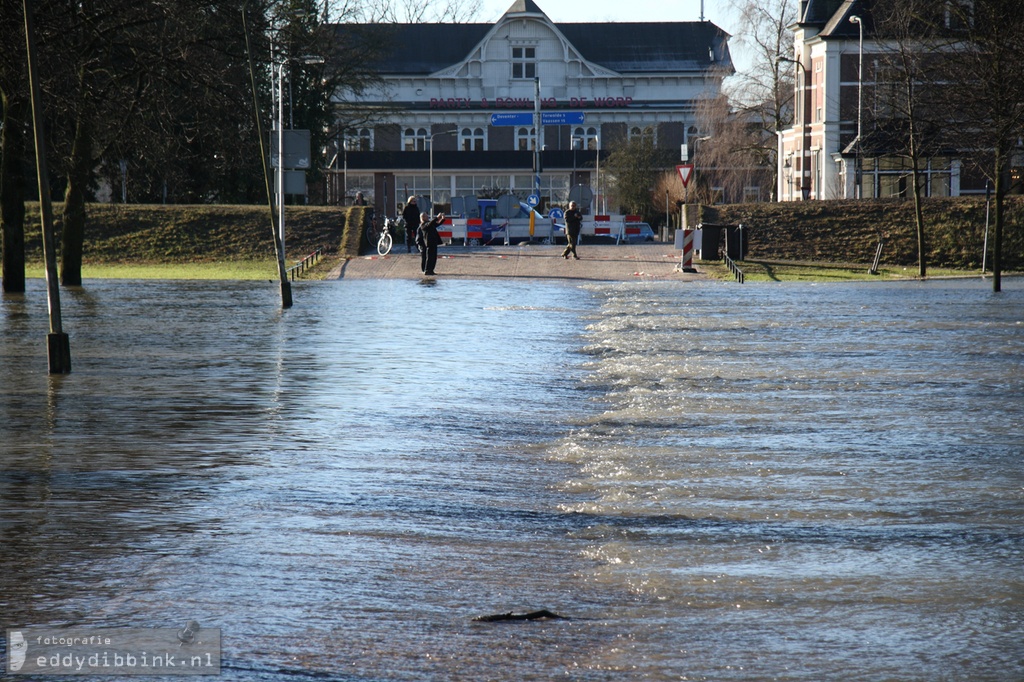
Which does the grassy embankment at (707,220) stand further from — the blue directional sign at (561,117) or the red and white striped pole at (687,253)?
the blue directional sign at (561,117)

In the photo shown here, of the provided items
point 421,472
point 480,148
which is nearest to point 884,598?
point 421,472

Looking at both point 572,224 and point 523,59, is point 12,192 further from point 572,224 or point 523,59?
point 523,59

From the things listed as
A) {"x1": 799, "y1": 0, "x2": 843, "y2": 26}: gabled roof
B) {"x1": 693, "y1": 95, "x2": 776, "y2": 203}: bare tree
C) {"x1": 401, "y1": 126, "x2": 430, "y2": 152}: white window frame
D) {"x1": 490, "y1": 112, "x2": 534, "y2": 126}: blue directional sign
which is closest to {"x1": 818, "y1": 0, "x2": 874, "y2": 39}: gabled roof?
{"x1": 799, "y1": 0, "x2": 843, "y2": 26}: gabled roof

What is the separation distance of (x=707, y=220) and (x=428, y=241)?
1263 centimetres

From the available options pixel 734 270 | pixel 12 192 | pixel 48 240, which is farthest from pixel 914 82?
pixel 48 240

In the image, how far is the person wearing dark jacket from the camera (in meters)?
38.3

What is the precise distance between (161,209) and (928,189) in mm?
30722

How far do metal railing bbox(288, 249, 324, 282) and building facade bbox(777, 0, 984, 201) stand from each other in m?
20.8

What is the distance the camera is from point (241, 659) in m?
4.95

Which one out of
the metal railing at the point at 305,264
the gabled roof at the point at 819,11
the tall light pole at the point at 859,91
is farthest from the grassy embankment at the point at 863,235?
the gabled roof at the point at 819,11

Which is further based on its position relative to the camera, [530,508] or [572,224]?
[572,224]

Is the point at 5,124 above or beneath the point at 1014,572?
above

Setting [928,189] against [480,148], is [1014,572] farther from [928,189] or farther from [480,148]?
[480,148]

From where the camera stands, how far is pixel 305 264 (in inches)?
1640
